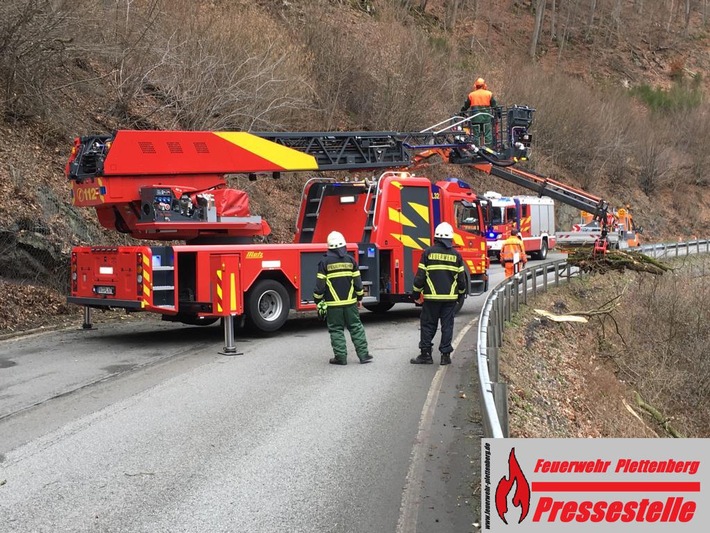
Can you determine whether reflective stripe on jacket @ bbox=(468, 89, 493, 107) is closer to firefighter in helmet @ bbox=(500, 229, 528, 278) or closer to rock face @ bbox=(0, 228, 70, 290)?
firefighter in helmet @ bbox=(500, 229, 528, 278)

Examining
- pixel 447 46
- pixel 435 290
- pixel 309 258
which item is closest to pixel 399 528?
pixel 435 290

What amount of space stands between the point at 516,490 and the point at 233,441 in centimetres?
380

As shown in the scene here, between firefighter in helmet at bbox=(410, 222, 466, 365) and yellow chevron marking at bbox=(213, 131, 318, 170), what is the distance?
12.7ft

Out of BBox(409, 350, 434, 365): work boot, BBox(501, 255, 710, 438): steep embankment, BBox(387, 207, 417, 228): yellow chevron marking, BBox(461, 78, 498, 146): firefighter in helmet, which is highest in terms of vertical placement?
BBox(461, 78, 498, 146): firefighter in helmet

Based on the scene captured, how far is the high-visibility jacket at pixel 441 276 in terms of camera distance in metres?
10.6

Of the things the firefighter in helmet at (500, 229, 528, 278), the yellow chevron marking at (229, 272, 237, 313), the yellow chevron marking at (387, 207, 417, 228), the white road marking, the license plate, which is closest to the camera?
the white road marking

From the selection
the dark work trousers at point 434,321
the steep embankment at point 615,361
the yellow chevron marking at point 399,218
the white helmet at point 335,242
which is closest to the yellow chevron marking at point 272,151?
the yellow chevron marking at point 399,218

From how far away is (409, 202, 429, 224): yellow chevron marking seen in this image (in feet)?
50.2

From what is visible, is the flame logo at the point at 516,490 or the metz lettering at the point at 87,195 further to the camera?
the metz lettering at the point at 87,195

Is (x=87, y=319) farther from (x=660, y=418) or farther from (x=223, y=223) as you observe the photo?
(x=660, y=418)

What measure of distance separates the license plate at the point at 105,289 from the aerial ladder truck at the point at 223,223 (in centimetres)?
2

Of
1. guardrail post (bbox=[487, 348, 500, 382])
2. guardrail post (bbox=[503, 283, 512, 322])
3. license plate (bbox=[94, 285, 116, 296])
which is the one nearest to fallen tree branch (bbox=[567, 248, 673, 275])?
guardrail post (bbox=[503, 283, 512, 322])

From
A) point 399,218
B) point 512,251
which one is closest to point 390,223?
point 399,218

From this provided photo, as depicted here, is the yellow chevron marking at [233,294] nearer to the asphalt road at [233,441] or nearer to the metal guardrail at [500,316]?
the asphalt road at [233,441]
